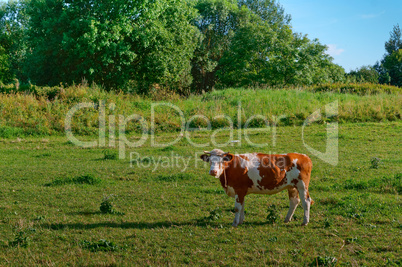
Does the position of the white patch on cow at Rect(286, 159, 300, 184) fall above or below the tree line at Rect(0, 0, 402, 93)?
below

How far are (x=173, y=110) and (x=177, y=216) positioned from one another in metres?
17.2

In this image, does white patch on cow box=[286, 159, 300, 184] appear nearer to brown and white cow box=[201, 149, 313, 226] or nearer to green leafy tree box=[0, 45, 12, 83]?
brown and white cow box=[201, 149, 313, 226]

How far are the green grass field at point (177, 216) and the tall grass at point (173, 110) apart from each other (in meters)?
6.30

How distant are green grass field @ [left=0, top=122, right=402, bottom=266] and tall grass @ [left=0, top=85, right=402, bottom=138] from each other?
6.30 meters

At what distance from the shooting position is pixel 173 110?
85.5ft

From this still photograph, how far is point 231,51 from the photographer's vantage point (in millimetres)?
43969

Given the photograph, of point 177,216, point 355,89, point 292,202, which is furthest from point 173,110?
point 292,202

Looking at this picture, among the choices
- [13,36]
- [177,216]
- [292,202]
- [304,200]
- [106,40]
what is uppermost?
[13,36]

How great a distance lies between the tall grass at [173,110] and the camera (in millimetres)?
22656

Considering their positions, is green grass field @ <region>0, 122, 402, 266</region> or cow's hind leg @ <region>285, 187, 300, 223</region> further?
cow's hind leg @ <region>285, 187, 300, 223</region>

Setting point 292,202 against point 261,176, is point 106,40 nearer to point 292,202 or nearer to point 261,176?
point 261,176

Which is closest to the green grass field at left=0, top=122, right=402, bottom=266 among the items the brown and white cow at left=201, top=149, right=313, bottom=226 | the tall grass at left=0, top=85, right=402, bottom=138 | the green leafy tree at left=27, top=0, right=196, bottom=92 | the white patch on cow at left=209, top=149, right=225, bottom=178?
the brown and white cow at left=201, top=149, right=313, bottom=226

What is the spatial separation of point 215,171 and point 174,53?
29.5 metres

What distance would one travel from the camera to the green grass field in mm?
6992
